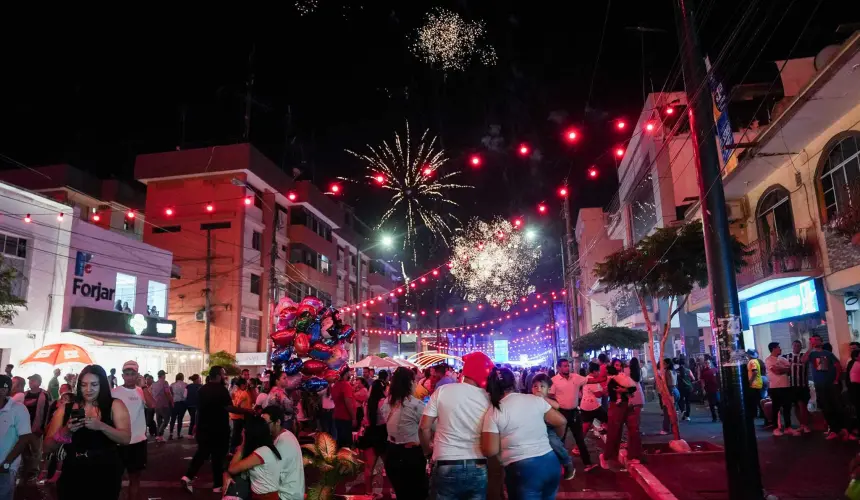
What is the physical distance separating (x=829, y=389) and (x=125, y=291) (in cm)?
2447

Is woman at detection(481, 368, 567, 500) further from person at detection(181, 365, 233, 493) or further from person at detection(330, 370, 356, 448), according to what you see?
person at detection(330, 370, 356, 448)

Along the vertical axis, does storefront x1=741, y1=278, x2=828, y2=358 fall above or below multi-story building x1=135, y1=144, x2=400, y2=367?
below

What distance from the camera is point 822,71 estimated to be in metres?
11.8

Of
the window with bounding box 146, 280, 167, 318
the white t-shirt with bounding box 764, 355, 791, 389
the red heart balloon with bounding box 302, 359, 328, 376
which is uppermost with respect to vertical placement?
the window with bounding box 146, 280, 167, 318

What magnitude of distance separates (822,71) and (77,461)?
43.4 ft

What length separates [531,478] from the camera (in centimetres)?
466

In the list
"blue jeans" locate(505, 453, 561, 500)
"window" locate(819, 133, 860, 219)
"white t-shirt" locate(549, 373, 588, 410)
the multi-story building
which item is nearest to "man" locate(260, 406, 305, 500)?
"blue jeans" locate(505, 453, 561, 500)

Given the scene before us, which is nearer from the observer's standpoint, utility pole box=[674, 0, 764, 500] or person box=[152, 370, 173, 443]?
utility pole box=[674, 0, 764, 500]

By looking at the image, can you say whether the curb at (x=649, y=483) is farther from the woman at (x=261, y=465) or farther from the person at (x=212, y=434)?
the person at (x=212, y=434)

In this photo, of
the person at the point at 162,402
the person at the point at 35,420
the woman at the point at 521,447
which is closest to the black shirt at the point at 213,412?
the person at the point at 35,420

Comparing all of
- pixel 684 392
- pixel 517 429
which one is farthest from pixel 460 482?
pixel 684 392

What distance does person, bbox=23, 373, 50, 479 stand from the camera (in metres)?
10.2

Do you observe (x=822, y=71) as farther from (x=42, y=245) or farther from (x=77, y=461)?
(x=42, y=245)

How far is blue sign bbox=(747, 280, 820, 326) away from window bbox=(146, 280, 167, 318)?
23221 millimetres
